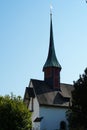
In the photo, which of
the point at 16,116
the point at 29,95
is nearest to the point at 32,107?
the point at 29,95

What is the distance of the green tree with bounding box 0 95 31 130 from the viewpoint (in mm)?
44344

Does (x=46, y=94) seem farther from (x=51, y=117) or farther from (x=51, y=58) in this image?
(x=51, y=58)

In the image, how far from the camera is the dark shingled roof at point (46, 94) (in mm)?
53162

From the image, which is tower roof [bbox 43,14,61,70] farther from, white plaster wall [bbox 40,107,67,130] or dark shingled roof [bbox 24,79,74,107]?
white plaster wall [bbox 40,107,67,130]

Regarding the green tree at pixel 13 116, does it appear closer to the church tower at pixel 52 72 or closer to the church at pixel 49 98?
the church at pixel 49 98

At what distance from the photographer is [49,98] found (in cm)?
5409

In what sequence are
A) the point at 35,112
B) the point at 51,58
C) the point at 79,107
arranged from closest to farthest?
the point at 79,107
the point at 35,112
the point at 51,58

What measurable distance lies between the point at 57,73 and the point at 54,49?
4256mm

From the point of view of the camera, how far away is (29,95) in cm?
5431

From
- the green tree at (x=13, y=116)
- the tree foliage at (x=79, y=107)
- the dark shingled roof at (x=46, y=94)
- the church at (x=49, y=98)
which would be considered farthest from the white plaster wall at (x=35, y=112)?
the tree foliage at (x=79, y=107)

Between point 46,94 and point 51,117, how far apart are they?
3.67 metres

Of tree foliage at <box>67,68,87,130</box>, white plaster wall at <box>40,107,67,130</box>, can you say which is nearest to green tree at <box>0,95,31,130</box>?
white plaster wall at <box>40,107,67,130</box>

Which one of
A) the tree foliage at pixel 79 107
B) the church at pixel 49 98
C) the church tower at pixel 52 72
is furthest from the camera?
the church tower at pixel 52 72

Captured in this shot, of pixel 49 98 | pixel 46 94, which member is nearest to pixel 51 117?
pixel 49 98
